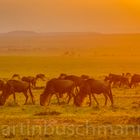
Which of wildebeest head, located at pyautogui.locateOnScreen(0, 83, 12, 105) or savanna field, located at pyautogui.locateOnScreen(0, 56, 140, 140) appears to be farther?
wildebeest head, located at pyautogui.locateOnScreen(0, 83, 12, 105)

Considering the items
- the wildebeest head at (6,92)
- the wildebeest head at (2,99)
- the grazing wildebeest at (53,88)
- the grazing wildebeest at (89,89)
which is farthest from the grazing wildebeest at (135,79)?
the wildebeest head at (2,99)

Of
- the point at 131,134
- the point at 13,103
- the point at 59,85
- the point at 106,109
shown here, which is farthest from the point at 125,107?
the point at 131,134

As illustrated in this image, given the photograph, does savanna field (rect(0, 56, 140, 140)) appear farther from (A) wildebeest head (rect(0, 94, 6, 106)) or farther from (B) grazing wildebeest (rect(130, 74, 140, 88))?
(B) grazing wildebeest (rect(130, 74, 140, 88))

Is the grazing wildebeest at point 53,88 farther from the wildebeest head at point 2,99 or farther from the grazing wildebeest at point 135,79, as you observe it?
the grazing wildebeest at point 135,79

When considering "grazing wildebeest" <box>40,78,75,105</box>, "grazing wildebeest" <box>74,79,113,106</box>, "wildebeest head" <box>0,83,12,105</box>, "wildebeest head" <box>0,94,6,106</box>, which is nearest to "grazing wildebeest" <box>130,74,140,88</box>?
"grazing wildebeest" <box>74,79,113,106</box>

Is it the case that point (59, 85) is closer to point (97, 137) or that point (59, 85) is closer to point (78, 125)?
point (78, 125)

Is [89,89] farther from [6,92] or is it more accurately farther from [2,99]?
[2,99]

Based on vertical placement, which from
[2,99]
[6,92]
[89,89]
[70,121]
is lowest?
[70,121]

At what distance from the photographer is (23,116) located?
63.9 feet

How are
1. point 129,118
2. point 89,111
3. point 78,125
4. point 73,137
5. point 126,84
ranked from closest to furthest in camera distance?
point 73,137
point 78,125
point 129,118
point 89,111
point 126,84

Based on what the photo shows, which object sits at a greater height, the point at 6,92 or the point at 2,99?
the point at 6,92

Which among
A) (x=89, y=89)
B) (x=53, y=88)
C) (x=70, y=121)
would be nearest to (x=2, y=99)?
(x=53, y=88)

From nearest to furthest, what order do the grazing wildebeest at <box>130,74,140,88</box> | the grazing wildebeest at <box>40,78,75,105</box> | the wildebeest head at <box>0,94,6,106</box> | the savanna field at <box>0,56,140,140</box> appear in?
the savanna field at <box>0,56,140,140</box> < the wildebeest head at <box>0,94,6,106</box> < the grazing wildebeest at <box>40,78,75,105</box> < the grazing wildebeest at <box>130,74,140,88</box>

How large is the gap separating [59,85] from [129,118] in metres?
6.25
